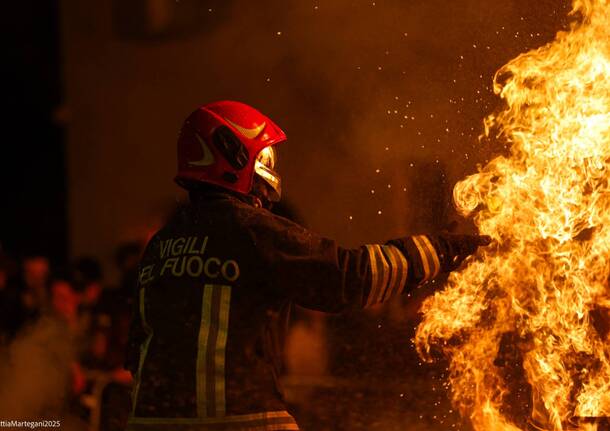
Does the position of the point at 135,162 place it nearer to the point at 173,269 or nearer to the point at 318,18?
the point at 318,18

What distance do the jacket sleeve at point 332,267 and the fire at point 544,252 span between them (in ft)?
2.60

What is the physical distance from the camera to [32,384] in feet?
22.8

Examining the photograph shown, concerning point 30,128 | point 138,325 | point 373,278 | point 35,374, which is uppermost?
point 30,128

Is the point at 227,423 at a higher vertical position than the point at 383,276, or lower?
lower

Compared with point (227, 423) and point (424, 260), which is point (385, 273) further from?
point (227, 423)

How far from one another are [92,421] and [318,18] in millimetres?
3329

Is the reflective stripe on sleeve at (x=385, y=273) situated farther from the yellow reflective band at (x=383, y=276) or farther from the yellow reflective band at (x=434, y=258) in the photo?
the yellow reflective band at (x=434, y=258)

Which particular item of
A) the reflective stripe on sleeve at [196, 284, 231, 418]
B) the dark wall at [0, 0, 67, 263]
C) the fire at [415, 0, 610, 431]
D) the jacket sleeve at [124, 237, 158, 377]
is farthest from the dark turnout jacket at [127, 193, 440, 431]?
the dark wall at [0, 0, 67, 263]

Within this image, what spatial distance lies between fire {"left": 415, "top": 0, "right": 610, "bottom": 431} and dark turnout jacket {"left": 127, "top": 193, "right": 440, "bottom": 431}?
2.65 feet

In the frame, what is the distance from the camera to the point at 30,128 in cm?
1565

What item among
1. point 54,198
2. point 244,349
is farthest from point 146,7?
point 244,349

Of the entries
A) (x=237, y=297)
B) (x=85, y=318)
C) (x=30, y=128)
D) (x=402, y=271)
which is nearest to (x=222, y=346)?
(x=237, y=297)

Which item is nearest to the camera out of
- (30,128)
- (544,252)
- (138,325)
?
(138,325)

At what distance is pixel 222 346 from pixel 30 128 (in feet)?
41.5
